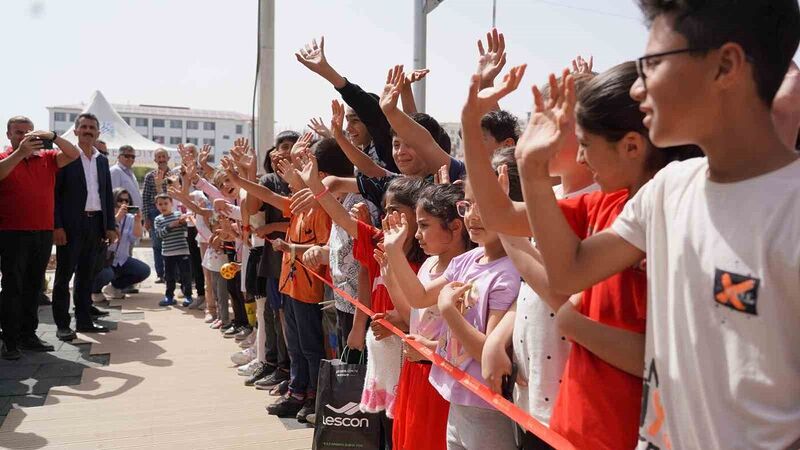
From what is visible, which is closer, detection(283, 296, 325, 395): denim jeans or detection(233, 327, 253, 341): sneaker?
detection(283, 296, 325, 395): denim jeans

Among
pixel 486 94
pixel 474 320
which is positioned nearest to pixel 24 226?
pixel 474 320

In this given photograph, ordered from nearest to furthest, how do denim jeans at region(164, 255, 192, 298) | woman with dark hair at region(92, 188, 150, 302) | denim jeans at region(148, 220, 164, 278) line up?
1. denim jeans at region(164, 255, 192, 298)
2. woman with dark hair at region(92, 188, 150, 302)
3. denim jeans at region(148, 220, 164, 278)

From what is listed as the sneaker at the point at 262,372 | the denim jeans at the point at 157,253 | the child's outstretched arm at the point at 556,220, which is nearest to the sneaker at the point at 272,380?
the sneaker at the point at 262,372

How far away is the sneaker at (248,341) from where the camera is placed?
649 centimetres

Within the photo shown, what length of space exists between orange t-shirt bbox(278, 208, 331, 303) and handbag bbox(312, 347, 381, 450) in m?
1.09

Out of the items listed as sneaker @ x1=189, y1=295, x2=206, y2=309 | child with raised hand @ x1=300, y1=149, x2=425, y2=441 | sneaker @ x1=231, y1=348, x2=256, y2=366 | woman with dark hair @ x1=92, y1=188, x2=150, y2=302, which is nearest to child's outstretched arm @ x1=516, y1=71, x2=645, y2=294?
child with raised hand @ x1=300, y1=149, x2=425, y2=441

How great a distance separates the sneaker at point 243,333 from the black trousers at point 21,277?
1856 mm

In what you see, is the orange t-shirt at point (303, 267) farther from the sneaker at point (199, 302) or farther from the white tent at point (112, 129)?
the white tent at point (112, 129)

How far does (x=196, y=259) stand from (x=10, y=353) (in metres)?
3.20

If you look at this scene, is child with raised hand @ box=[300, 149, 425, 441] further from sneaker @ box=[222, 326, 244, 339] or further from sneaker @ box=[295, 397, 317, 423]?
sneaker @ box=[222, 326, 244, 339]

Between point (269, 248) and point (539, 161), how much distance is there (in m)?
4.06

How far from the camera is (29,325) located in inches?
249

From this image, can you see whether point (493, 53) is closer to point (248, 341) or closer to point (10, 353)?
point (248, 341)

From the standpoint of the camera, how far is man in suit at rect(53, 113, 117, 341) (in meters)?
6.78
